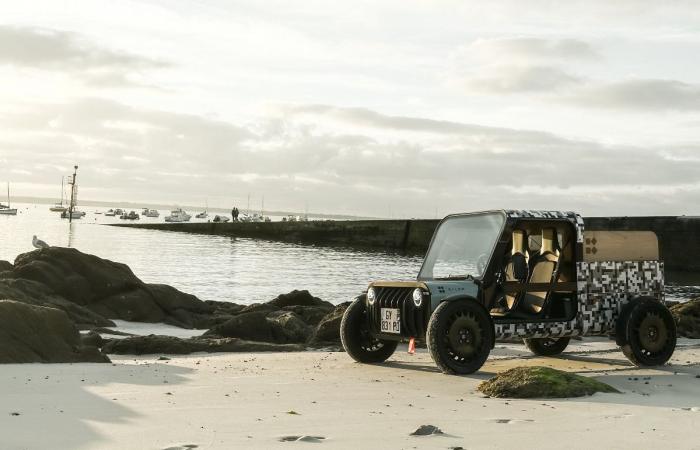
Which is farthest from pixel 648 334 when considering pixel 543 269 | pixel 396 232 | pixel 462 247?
pixel 396 232

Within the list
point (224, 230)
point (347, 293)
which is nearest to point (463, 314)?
point (347, 293)

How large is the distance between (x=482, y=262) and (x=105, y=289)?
12.3m

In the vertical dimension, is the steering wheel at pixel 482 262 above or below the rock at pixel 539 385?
above

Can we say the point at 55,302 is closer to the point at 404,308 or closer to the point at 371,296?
the point at 371,296

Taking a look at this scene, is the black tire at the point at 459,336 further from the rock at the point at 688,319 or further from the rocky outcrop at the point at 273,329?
the rock at the point at 688,319

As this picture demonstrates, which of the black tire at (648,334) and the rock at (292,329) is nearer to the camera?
the black tire at (648,334)

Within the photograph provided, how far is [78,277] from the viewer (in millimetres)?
20125

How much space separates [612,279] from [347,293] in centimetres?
2446

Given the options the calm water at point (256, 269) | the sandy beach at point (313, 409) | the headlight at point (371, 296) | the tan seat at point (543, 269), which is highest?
the tan seat at point (543, 269)

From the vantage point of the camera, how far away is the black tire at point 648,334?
11.2 meters

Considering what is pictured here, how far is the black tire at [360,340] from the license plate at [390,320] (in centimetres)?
52

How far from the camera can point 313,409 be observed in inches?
293

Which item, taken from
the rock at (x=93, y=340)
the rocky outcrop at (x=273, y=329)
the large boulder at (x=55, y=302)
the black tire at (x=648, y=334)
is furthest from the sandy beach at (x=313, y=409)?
the large boulder at (x=55, y=302)

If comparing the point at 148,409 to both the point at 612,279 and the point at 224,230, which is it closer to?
the point at 612,279
